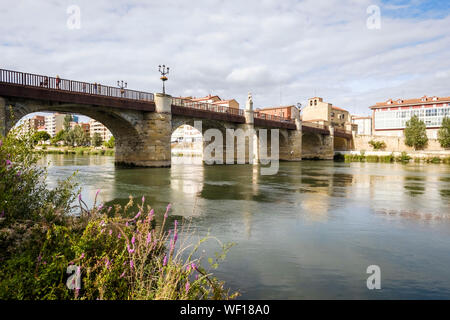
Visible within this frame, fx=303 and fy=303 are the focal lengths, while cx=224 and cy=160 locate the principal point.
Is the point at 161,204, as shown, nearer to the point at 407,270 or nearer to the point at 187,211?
the point at 187,211

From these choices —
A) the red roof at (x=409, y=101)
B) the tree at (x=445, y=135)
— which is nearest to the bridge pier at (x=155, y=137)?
the tree at (x=445, y=135)

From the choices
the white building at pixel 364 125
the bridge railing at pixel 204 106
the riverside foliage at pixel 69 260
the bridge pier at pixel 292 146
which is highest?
the white building at pixel 364 125

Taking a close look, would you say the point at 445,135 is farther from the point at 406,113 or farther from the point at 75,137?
the point at 75,137

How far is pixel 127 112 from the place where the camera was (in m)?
25.7

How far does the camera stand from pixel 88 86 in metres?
22.0

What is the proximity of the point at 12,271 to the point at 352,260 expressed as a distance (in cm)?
494

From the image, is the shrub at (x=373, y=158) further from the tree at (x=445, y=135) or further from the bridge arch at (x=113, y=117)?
the bridge arch at (x=113, y=117)

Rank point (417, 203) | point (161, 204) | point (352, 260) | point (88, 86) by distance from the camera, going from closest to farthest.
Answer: point (352, 260) < point (161, 204) < point (417, 203) < point (88, 86)

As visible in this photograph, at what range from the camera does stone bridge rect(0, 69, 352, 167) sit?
18.6 meters

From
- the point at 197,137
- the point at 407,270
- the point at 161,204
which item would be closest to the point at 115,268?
the point at 407,270

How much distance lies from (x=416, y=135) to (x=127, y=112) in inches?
Result: 2306

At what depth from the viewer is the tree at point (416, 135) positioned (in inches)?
2403

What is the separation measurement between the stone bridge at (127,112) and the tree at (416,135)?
36295 mm

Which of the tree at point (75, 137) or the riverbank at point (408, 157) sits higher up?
the tree at point (75, 137)
